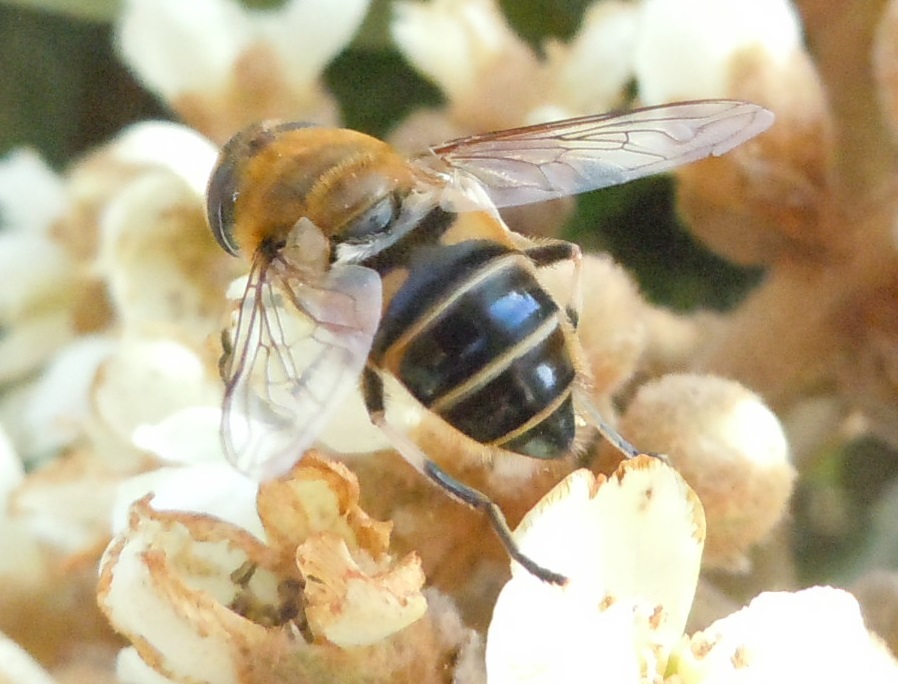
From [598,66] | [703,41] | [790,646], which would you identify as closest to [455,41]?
[598,66]

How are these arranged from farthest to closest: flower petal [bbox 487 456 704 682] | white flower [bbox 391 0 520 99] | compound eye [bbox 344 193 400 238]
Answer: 1. white flower [bbox 391 0 520 99]
2. compound eye [bbox 344 193 400 238]
3. flower petal [bbox 487 456 704 682]

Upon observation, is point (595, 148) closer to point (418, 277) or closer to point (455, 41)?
point (418, 277)

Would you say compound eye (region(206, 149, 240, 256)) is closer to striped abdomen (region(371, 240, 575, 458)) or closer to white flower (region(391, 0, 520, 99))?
striped abdomen (region(371, 240, 575, 458))

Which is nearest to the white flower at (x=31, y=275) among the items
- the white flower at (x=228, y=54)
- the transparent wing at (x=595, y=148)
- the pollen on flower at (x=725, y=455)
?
the white flower at (x=228, y=54)

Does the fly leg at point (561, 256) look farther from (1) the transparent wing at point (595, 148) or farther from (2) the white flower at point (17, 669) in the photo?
(2) the white flower at point (17, 669)

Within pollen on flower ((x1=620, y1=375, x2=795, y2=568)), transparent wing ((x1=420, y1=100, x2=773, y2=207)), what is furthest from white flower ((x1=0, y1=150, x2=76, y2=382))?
pollen on flower ((x1=620, y1=375, x2=795, y2=568))

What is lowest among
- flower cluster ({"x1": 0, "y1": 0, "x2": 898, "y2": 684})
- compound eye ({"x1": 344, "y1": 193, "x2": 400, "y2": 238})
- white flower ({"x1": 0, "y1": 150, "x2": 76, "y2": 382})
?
white flower ({"x1": 0, "y1": 150, "x2": 76, "y2": 382})
